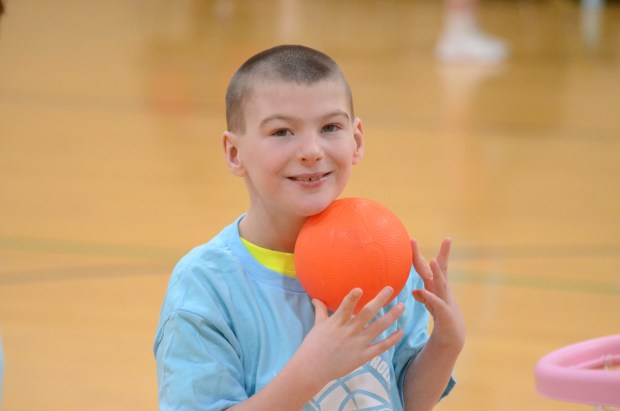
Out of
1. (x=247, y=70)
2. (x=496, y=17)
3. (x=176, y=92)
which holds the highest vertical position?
(x=496, y=17)

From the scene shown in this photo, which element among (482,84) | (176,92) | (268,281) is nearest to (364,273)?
(268,281)

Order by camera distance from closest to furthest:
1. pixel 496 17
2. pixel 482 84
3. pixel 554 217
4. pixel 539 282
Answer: pixel 539 282
pixel 554 217
pixel 482 84
pixel 496 17

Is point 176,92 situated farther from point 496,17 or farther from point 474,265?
point 496,17

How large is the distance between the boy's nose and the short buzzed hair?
0.31 ft

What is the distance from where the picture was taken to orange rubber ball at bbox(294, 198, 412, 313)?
163cm

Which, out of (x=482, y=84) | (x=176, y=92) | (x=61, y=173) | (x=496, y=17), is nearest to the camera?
(x=61, y=173)

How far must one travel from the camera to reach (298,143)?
1647 mm

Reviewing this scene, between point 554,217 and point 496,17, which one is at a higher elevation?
point 496,17

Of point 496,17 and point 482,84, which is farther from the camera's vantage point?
point 496,17

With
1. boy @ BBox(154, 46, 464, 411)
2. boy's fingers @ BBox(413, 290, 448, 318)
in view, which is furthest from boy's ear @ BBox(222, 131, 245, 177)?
boy's fingers @ BBox(413, 290, 448, 318)

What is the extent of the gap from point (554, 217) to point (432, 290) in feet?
9.77

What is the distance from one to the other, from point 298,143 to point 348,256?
0.65 ft

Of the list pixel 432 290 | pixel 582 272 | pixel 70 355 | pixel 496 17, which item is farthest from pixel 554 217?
pixel 496 17

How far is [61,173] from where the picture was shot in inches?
199
